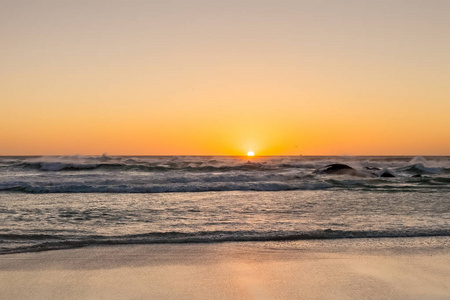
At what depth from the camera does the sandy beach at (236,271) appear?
4.91m

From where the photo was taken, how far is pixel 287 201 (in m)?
14.7

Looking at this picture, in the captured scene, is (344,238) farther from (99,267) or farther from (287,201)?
(287,201)

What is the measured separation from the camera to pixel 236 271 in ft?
19.1

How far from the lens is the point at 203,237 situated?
827 centimetres

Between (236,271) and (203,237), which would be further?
(203,237)

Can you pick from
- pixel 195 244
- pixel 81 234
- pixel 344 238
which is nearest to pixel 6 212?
pixel 81 234

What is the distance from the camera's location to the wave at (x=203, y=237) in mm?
7738

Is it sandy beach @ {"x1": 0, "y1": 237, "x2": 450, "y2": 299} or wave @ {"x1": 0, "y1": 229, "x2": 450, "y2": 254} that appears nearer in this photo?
sandy beach @ {"x1": 0, "y1": 237, "x2": 450, "y2": 299}

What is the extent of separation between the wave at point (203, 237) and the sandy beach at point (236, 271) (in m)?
0.38

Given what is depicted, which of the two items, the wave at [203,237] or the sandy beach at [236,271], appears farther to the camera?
the wave at [203,237]

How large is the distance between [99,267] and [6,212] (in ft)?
21.9

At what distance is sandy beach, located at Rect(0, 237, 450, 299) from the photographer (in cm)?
491

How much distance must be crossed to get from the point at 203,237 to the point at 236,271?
98.5 inches

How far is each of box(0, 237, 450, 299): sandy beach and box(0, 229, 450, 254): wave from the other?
38 centimetres
